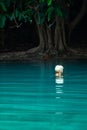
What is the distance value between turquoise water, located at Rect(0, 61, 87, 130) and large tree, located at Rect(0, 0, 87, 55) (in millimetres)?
1924

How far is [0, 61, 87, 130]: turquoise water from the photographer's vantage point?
16.4 ft

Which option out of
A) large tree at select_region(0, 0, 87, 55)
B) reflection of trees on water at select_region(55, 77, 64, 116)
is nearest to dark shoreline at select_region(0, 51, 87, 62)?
large tree at select_region(0, 0, 87, 55)

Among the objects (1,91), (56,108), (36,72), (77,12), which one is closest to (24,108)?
(56,108)

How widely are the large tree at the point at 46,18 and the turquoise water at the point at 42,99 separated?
6.31 ft

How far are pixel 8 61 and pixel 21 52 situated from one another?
4.61ft

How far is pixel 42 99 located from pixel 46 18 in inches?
241

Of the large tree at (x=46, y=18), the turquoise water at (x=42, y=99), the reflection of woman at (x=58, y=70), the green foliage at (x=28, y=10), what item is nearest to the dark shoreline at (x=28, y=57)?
the large tree at (x=46, y=18)

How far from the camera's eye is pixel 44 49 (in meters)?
12.8

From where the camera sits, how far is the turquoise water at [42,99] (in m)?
5.00

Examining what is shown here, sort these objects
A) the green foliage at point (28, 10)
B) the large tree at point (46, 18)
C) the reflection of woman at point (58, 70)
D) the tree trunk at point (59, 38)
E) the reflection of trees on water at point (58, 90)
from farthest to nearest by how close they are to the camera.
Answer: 1. the tree trunk at point (59, 38)
2. the large tree at point (46, 18)
3. the green foliage at point (28, 10)
4. the reflection of woman at point (58, 70)
5. the reflection of trees on water at point (58, 90)

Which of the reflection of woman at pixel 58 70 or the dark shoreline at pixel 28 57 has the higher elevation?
the reflection of woman at pixel 58 70

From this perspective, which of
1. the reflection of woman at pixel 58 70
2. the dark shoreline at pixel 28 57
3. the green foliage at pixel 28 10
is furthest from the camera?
the dark shoreline at pixel 28 57

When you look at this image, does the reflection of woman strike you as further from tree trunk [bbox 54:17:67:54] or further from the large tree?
tree trunk [bbox 54:17:67:54]

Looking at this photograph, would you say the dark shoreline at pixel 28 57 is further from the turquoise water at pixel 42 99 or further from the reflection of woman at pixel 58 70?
→ the reflection of woman at pixel 58 70
